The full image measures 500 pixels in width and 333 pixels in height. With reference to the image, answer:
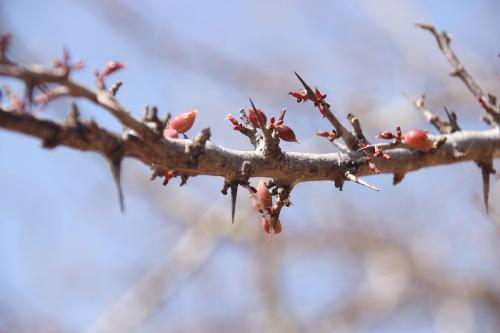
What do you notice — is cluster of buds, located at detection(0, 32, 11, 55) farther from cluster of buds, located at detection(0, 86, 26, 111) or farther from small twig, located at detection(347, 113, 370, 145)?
small twig, located at detection(347, 113, 370, 145)

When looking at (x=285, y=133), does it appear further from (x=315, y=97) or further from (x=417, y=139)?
(x=417, y=139)

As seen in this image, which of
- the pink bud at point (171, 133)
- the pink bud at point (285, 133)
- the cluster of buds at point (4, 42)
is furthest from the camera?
the pink bud at point (285, 133)

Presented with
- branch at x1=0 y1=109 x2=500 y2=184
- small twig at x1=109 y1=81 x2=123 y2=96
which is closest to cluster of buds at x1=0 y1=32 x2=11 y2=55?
branch at x1=0 y1=109 x2=500 y2=184

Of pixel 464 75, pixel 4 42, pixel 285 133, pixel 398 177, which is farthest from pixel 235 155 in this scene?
pixel 464 75

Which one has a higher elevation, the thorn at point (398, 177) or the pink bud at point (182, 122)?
the pink bud at point (182, 122)

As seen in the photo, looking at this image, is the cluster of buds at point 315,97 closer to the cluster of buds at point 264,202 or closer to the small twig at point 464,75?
the cluster of buds at point 264,202

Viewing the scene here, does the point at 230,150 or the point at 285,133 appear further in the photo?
the point at 285,133

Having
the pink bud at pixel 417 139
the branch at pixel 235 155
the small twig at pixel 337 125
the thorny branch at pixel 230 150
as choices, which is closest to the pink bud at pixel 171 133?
the thorny branch at pixel 230 150

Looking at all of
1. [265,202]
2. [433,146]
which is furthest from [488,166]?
[265,202]
